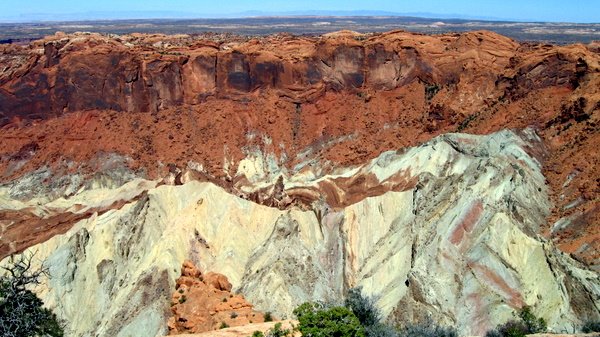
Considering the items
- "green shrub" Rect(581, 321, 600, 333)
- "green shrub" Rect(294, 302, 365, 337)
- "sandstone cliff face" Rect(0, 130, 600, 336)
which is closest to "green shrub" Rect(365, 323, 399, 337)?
"green shrub" Rect(294, 302, 365, 337)

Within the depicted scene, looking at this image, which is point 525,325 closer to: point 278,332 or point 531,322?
point 531,322

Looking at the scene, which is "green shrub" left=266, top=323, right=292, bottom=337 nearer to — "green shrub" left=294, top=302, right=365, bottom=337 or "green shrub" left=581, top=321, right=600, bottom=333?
"green shrub" left=294, top=302, right=365, bottom=337

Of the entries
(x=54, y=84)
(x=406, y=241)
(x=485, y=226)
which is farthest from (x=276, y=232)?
(x=54, y=84)

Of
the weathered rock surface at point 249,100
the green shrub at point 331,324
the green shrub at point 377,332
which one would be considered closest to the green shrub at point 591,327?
A: the green shrub at point 377,332

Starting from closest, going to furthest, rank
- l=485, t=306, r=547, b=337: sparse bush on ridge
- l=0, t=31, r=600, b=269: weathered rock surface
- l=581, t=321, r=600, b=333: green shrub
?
l=581, t=321, r=600, b=333: green shrub < l=485, t=306, r=547, b=337: sparse bush on ridge < l=0, t=31, r=600, b=269: weathered rock surface

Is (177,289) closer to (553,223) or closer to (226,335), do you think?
(226,335)

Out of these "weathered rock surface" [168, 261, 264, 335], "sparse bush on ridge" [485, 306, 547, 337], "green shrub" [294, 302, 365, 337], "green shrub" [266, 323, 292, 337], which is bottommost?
"weathered rock surface" [168, 261, 264, 335]

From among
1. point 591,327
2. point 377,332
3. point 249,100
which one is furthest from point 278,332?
point 249,100
